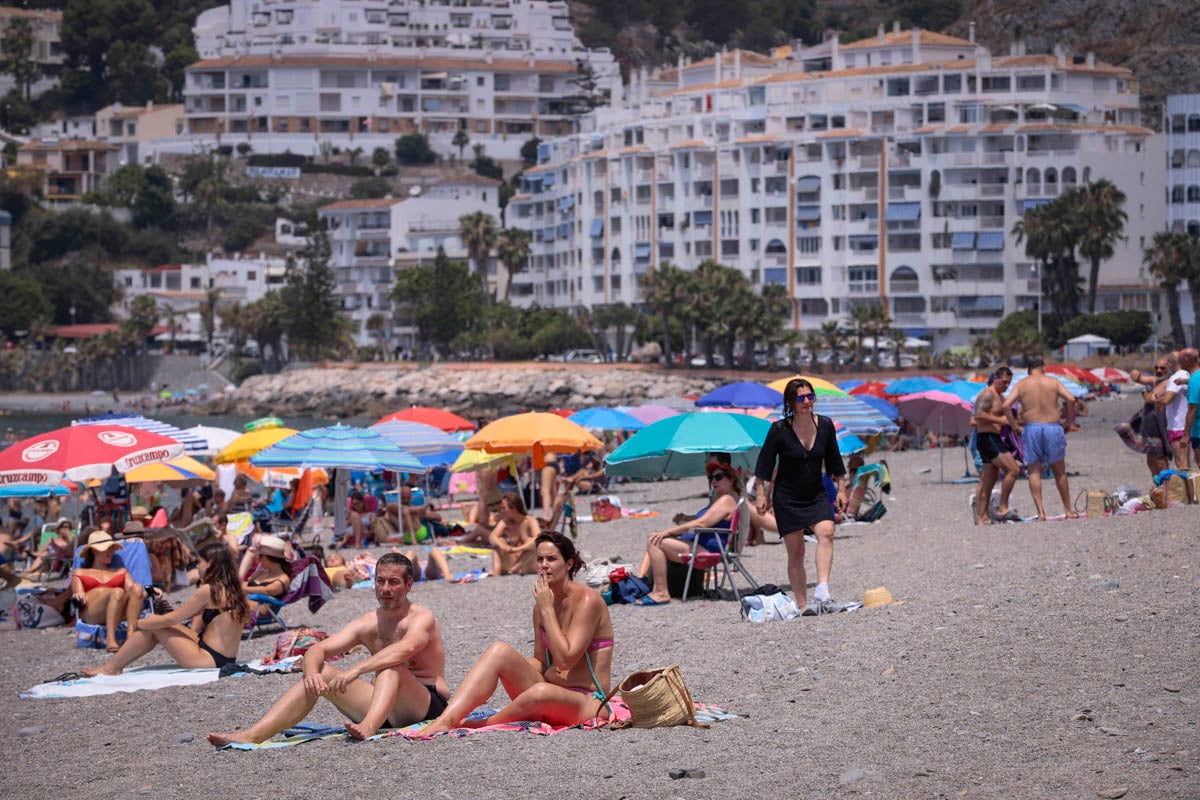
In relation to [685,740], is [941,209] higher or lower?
higher

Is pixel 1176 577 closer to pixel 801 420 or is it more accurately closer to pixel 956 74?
pixel 801 420

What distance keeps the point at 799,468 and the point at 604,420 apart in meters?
14.2

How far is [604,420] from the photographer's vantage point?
25312 mm

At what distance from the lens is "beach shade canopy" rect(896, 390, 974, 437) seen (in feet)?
82.9

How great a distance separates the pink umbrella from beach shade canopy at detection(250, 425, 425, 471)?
32.6ft

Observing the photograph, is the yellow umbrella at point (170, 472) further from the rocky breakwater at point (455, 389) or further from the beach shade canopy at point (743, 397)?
the rocky breakwater at point (455, 389)

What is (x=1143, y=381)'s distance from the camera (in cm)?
1673

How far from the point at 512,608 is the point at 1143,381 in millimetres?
7031

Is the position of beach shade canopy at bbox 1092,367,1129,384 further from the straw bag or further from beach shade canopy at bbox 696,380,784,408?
the straw bag

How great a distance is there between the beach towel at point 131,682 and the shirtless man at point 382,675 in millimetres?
2636

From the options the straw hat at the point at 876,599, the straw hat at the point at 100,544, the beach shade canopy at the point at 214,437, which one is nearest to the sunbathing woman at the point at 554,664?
the straw hat at the point at 876,599

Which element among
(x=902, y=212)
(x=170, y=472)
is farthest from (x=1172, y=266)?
(x=170, y=472)

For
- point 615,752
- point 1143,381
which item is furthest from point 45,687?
point 1143,381

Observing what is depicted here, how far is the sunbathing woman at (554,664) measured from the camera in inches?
Answer: 328
